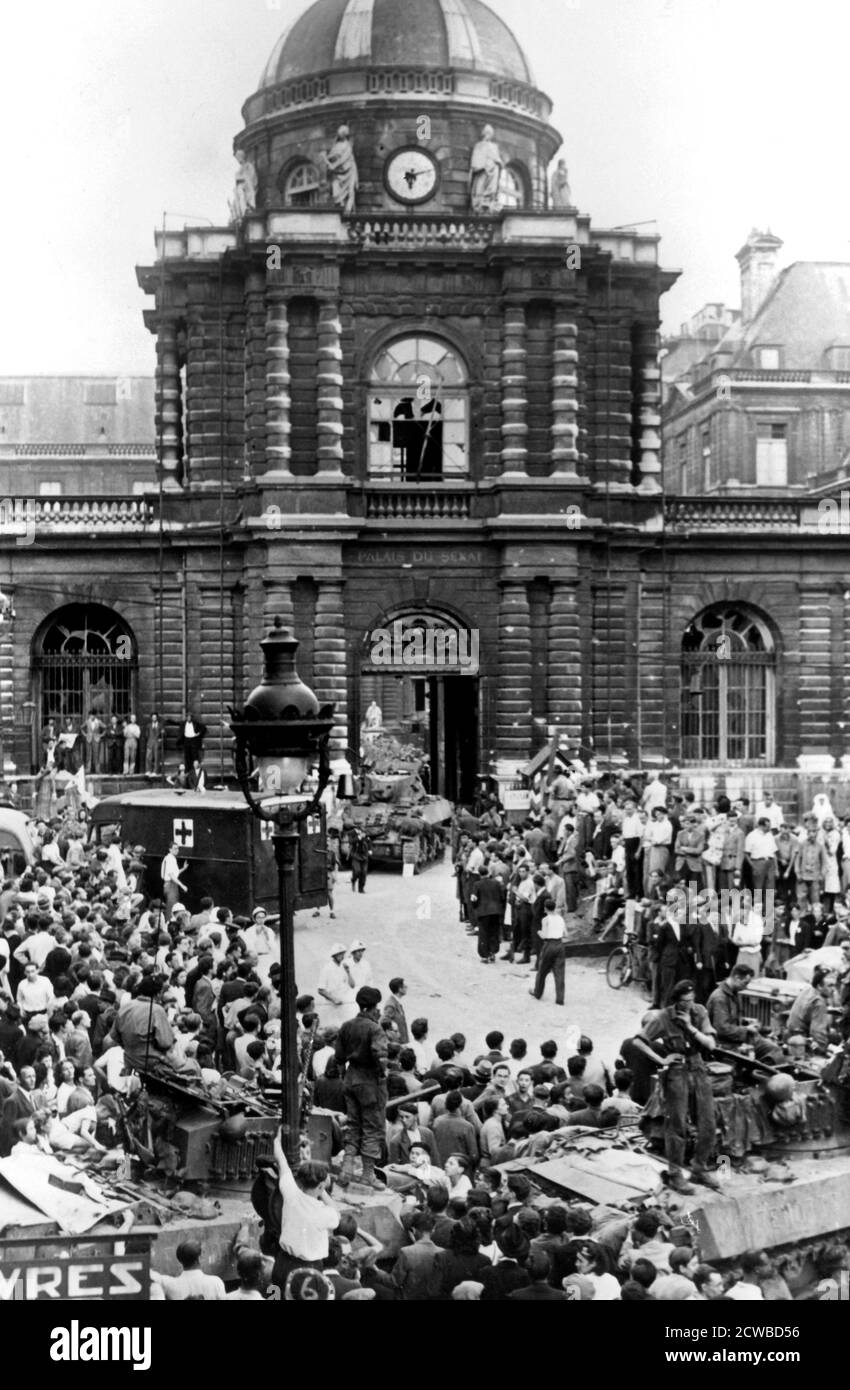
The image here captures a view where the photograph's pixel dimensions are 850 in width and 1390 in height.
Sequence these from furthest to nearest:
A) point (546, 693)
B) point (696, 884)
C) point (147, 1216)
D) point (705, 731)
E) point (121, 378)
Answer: point (121, 378) < point (705, 731) < point (546, 693) < point (696, 884) < point (147, 1216)

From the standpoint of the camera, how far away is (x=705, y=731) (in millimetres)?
35375

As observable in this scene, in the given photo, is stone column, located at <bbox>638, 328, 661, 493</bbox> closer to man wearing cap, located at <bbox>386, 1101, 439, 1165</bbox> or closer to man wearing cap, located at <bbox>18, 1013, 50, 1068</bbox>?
man wearing cap, located at <bbox>386, 1101, 439, 1165</bbox>

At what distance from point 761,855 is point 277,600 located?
39.8ft

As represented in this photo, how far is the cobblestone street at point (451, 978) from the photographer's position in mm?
18141

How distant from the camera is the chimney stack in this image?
81.4 ft

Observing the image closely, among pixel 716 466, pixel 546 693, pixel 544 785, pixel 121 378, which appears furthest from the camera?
pixel 121 378

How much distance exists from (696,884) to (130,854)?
8815 mm

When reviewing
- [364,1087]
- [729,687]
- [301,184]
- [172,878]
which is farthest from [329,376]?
[364,1087]

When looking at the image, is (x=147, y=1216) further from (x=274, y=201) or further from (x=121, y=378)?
(x=121, y=378)

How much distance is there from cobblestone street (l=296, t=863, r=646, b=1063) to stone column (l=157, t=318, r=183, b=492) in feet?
46.2

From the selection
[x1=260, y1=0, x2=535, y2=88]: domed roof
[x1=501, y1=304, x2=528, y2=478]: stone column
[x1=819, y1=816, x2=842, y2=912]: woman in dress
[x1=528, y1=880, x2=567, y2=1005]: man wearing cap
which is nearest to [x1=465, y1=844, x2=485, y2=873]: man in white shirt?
[x1=528, y1=880, x2=567, y2=1005]: man wearing cap

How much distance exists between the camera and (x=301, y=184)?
37.3 metres

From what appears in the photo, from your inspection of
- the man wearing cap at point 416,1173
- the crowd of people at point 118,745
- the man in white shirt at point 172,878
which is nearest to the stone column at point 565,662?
the crowd of people at point 118,745
